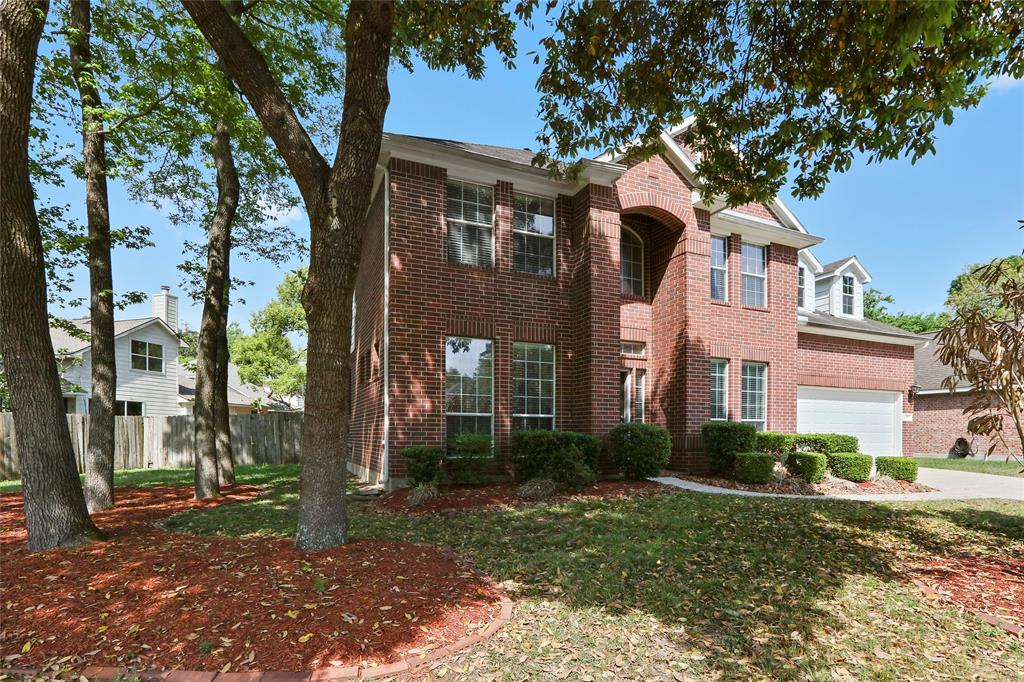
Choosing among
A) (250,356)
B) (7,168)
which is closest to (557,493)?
(7,168)

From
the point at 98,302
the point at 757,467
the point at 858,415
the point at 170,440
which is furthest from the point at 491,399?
the point at 170,440

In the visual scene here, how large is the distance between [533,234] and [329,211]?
6.79 metres

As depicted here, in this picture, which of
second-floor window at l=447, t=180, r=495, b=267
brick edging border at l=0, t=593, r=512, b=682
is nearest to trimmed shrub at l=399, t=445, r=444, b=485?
second-floor window at l=447, t=180, r=495, b=267

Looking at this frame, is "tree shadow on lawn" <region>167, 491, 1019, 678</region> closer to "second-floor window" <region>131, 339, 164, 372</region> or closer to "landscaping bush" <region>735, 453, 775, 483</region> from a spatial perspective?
"landscaping bush" <region>735, 453, 775, 483</region>

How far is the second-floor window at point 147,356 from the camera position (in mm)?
22938

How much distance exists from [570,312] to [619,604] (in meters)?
7.67

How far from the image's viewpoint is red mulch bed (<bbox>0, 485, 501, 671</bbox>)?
3521 mm

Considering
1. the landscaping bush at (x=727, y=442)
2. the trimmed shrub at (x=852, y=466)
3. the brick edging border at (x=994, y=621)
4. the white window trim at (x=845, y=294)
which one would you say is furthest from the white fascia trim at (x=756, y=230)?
the brick edging border at (x=994, y=621)

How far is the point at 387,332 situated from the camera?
10.0m

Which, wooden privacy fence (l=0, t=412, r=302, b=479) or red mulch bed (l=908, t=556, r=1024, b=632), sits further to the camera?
wooden privacy fence (l=0, t=412, r=302, b=479)

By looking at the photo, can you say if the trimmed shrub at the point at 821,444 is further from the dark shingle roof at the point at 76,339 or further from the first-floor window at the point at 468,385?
the dark shingle roof at the point at 76,339

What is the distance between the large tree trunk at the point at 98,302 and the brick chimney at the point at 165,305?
23563mm

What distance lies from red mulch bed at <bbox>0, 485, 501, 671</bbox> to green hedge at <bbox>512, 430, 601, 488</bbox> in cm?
448

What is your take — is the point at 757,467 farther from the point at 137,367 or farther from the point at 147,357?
the point at 147,357
